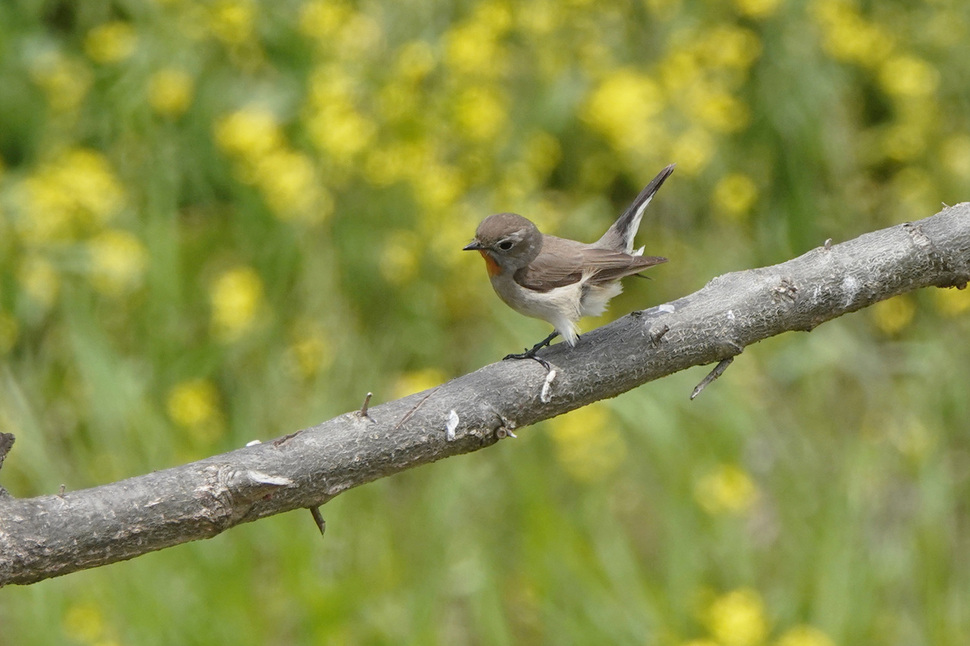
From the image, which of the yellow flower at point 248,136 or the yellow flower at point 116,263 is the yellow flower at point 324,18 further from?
the yellow flower at point 116,263

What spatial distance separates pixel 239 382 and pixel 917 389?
10.6 feet

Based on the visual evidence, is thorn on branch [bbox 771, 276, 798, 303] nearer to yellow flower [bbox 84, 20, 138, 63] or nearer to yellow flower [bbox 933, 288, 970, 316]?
yellow flower [bbox 933, 288, 970, 316]

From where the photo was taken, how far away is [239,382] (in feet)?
16.4

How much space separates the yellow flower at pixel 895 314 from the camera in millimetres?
5477

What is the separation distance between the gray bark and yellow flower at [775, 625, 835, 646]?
1.83 metres

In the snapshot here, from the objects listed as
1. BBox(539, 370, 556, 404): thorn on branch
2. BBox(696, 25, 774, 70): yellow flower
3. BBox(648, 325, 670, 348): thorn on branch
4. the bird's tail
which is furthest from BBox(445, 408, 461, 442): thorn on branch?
BBox(696, 25, 774, 70): yellow flower

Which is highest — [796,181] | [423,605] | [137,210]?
[137,210]

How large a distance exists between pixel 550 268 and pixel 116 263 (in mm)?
2652

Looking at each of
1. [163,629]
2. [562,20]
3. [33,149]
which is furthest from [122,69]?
[163,629]

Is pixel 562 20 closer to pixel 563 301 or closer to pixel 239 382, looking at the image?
pixel 239 382

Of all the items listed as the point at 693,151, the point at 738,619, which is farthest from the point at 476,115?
the point at 738,619

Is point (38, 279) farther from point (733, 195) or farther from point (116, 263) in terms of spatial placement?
point (733, 195)

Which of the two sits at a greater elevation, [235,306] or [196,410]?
[235,306]

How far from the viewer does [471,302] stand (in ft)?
18.5
